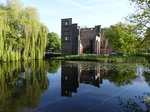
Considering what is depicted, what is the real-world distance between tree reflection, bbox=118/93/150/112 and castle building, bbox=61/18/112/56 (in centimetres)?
3374

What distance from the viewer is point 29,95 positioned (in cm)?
758

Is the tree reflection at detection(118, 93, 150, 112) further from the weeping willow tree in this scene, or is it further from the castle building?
the castle building

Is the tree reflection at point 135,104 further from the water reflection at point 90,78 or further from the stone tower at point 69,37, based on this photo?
the stone tower at point 69,37

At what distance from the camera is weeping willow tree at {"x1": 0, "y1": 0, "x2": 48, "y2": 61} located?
25.5 meters

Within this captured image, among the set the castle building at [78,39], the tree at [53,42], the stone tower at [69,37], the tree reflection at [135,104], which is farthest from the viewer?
the tree at [53,42]

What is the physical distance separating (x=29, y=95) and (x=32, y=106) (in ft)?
5.15

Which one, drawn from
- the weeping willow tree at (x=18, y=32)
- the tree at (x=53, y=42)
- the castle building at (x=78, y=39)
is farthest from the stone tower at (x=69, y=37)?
the tree at (x=53, y=42)

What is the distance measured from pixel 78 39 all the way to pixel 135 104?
35249 millimetres

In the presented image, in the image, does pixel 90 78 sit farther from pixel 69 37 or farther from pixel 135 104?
pixel 69 37

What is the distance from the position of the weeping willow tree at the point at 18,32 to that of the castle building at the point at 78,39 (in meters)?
12.3

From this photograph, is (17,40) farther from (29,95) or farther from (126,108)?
(126,108)

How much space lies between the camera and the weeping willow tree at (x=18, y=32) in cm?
2548

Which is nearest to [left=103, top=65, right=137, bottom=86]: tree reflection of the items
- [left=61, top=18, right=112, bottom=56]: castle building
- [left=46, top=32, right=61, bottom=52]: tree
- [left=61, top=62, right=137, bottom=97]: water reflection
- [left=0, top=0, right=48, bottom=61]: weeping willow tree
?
[left=61, top=62, right=137, bottom=97]: water reflection

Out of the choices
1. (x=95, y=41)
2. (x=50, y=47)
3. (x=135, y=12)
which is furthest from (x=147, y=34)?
(x=50, y=47)
